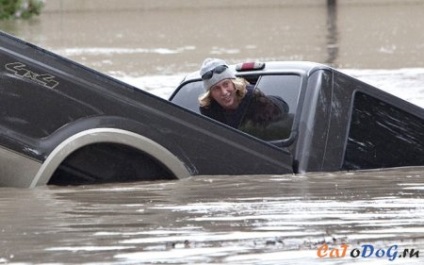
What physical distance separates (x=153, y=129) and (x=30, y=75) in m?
0.71

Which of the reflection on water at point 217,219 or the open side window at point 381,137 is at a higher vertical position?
the open side window at point 381,137

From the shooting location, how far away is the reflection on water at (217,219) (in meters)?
5.50

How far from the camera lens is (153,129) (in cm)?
663

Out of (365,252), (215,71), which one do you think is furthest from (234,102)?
(365,252)

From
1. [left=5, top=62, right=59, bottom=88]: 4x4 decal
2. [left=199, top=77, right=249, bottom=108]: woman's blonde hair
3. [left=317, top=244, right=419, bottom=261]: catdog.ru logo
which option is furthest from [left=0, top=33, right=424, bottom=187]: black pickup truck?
[left=317, top=244, right=419, bottom=261]: catdog.ru logo

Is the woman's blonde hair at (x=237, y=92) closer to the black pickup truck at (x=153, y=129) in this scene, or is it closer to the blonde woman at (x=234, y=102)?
the blonde woman at (x=234, y=102)

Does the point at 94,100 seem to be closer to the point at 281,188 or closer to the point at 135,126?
the point at 135,126

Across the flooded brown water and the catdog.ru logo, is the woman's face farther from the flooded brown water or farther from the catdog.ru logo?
the catdog.ru logo

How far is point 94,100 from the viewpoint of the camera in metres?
6.49

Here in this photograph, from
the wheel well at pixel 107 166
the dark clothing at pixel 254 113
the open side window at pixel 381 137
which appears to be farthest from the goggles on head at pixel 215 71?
the wheel well at pixel 107 166

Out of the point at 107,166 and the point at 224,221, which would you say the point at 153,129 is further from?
the point at 224,221

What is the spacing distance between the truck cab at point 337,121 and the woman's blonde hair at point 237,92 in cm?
12

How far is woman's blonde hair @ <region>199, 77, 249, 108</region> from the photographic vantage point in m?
7.66

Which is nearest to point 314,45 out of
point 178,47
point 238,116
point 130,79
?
point 178,47
